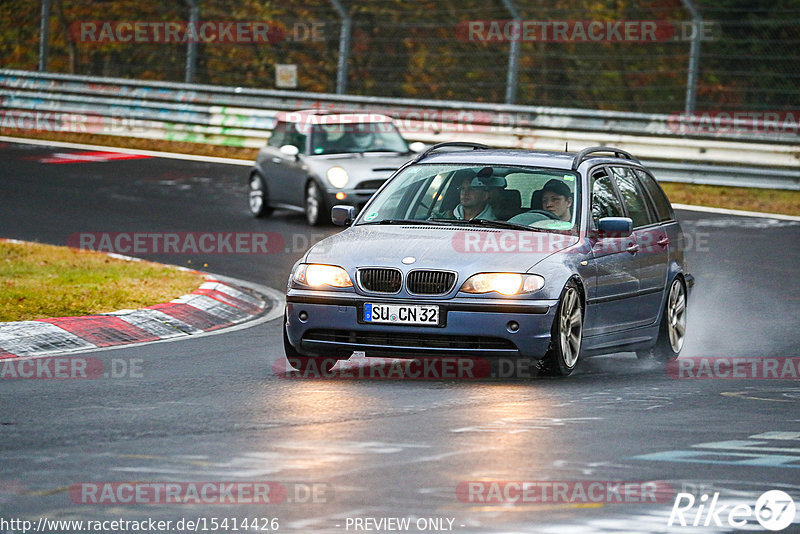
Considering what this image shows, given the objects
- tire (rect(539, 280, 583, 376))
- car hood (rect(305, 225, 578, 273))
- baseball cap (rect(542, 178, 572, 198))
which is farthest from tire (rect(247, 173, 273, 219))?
tire (rect(539, 280, 583, 376))

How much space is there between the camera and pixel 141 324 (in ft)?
A: 39.3

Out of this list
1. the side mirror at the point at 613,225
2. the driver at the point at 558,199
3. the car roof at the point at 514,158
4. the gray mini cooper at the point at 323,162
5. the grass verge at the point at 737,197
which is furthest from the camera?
the grass verge at the point at 737,197

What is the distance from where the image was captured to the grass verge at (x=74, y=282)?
12273 mm

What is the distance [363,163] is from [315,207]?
814mm

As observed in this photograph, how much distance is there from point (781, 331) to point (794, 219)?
343 inches

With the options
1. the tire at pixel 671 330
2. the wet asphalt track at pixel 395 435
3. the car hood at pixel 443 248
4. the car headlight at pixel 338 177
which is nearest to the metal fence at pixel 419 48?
the car headlight at pixel 338 177

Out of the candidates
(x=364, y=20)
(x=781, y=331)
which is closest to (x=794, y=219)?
(x=781, y=331)

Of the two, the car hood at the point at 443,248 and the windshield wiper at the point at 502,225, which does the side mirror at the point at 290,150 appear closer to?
the car hood at the point at 443,248

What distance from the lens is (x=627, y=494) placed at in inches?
251

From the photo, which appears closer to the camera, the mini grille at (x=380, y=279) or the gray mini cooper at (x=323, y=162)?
the mini grille at (x=380, y=279)

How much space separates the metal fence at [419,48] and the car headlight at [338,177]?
26.0ft

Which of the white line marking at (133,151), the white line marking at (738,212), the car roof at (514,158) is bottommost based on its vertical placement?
the white line marking at (133,151)

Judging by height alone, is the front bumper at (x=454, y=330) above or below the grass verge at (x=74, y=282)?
above

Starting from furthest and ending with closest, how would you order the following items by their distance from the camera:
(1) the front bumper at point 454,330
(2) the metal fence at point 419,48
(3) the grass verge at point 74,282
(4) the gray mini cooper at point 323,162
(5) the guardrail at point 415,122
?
(2) the metal fence at point 419,48
(5) the guardrail at point 415,122
(4) the gray mini cooper at point 323,162
(3) the grass verge at point 74,282
(1) the front bumper at point 454,330
